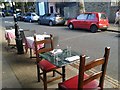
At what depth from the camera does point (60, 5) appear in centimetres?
2972

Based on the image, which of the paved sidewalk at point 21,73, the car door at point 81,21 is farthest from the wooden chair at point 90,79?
the car door at point 81,21

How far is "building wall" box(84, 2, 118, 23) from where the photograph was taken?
1939 cm

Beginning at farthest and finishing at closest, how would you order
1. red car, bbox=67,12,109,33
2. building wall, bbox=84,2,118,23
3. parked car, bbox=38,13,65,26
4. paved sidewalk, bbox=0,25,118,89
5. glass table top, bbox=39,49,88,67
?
parked car, bbox=38,13,65,26, building wall, bbox=84,2,118,23, red car, bbox=67,12,109,33, paved sidewalk, bbox=0,25,118,89, glass table top, bbox=39,49,88,67

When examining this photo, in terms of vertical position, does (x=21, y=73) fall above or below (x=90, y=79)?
below

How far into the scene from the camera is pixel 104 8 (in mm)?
20609

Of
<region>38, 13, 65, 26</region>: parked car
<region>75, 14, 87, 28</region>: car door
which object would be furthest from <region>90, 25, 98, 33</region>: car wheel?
<region>38, 13, 65, 26</region>: parked car

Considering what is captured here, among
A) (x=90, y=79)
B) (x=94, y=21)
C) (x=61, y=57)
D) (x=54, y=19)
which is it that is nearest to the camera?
(x=90, y=79)

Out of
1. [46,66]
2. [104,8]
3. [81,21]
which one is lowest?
[46,66]

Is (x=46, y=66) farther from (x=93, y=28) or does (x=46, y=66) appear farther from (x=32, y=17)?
(x=32, y=17)

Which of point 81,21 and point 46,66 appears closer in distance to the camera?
point 46,66

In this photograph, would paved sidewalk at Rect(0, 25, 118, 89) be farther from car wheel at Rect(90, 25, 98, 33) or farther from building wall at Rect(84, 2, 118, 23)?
building wall at Rect(84, 2, 118, 23)

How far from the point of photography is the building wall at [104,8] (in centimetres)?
1939

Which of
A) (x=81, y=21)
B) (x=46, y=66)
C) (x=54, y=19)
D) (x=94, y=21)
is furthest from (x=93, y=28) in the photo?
(x=46, y=66)

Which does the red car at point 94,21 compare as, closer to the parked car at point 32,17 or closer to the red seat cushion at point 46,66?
the red seat cushion at point 46,66
